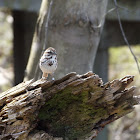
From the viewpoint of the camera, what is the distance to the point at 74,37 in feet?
8.60

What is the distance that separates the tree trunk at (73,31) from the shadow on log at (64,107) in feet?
2.00

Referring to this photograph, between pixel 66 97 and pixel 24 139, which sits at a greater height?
pixel 66 97

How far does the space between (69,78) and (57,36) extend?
0.71 m

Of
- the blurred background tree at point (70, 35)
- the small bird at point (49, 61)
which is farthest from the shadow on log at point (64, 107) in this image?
the blurred background tree at point (70, 35)

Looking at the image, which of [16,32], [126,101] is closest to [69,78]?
[126,101]

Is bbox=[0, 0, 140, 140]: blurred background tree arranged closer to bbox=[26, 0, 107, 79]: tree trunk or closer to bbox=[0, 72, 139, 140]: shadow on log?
bbox=[26, 0, 107, 79]: tree trunk

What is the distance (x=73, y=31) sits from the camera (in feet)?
8.57

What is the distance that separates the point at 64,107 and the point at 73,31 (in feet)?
2.46

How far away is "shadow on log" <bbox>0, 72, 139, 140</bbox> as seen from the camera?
6.49 feet

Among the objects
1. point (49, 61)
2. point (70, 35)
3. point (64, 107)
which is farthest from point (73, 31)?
point (64, 107)

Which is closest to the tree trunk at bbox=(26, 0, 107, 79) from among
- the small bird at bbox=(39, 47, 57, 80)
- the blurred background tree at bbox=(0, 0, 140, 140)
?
the blurred background tree at bbox=(0, 0, 140, 140)

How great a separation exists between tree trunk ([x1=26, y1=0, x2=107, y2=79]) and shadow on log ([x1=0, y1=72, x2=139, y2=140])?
0.61 meters

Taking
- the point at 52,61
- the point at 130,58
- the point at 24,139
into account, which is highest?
the point at 130,58

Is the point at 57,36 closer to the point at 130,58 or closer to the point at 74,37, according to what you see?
the point at 74,37
